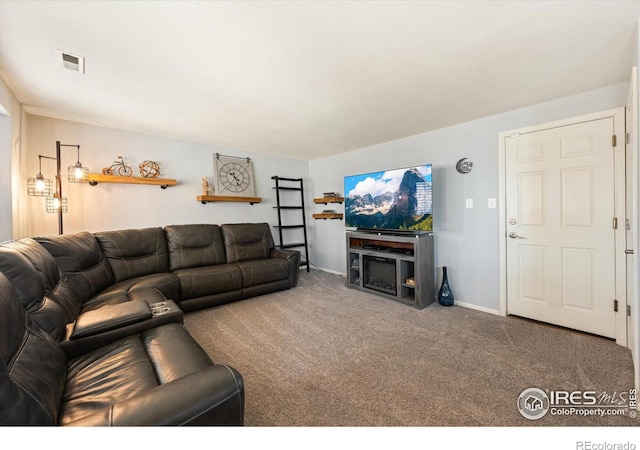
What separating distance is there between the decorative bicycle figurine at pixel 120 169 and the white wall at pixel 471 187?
12.3ft

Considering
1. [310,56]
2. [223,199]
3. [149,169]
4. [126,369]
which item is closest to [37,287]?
[126,369]

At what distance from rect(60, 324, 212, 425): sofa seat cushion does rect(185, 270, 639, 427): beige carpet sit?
0.53 meters

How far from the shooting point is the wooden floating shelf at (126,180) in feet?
10.2

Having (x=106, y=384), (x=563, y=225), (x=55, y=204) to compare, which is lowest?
(x=106, y=384)

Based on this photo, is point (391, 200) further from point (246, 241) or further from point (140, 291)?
point (140, 291)

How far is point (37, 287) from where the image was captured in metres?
1.37

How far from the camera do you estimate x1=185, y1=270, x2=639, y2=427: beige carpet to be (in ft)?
4.79

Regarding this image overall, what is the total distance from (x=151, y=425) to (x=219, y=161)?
13.0 feet

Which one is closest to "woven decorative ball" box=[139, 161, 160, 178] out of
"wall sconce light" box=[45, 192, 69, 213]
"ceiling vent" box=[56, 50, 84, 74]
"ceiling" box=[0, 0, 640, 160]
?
"ceiling" box=[0, 0, 640, 160]

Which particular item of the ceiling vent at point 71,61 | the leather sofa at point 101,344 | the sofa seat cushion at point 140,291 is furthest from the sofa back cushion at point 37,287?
the ceiling vent at point 71,61

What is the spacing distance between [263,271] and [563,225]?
339 centimetres

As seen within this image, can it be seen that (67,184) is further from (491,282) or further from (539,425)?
(491,282)

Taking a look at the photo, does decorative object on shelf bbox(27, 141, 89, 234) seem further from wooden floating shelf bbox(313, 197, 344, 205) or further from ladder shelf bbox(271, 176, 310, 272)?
wooden floating shelf bbox(313, 197, 344, 205)
